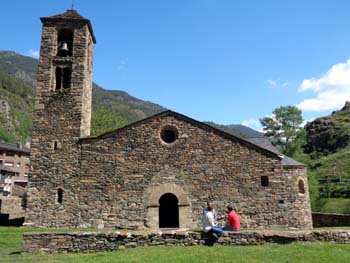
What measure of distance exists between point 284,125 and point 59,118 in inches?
1103

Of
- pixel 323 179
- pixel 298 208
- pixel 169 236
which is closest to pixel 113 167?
pixel 169 236

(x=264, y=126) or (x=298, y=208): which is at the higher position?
(x=264, y=126)

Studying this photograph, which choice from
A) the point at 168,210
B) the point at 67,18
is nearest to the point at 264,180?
the point at 168,210

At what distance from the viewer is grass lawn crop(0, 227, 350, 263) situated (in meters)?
7.62

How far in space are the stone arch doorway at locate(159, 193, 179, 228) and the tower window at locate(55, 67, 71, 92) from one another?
8495 millimetres

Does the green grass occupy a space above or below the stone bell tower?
below

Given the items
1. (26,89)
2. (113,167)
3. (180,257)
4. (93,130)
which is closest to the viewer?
(180,257)

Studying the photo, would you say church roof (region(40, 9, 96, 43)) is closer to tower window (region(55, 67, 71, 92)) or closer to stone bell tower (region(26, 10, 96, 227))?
stone bell tower (region(26, 10, 96, 227))

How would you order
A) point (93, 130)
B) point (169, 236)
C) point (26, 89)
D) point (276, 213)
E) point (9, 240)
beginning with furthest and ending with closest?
point (26, 89) → point (93, 130) → point (276, 213) → point (9, 240) → point (169, 236)

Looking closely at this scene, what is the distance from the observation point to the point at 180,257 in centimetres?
796

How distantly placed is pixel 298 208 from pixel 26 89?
102779mm

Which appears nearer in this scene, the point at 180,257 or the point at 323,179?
the point at 180,257

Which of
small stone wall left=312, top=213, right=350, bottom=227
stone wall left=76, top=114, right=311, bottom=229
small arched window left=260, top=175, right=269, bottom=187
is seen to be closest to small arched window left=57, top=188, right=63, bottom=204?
stone wall left=76, top=114, right=311, bottom=229

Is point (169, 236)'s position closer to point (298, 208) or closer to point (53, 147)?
point (298, 208)
